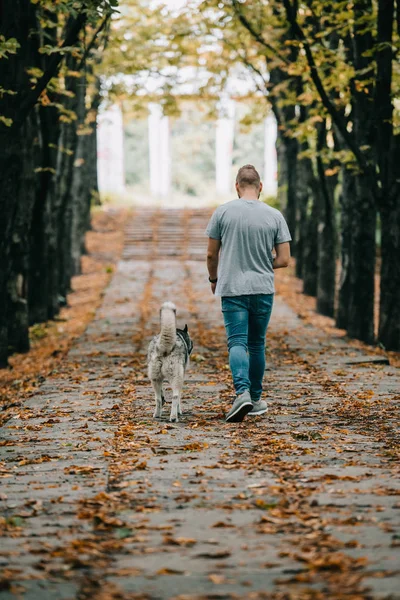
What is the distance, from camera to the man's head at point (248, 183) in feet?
27.2

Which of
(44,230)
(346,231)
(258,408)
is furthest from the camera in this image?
(44,230)

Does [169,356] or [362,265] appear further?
[362,265]

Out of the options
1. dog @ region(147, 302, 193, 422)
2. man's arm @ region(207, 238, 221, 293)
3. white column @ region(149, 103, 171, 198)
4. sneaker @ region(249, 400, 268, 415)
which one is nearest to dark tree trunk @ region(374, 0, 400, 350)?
man's arm @ region(207, 238, 221, 293)

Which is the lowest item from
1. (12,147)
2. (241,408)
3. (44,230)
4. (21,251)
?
(241,408)

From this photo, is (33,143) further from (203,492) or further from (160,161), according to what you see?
(160,161)

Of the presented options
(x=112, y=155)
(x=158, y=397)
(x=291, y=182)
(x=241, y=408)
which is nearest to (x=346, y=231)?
(x=291, y=182)

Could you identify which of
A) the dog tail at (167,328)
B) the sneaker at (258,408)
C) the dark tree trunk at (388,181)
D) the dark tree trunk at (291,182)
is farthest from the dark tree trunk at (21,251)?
the dark tree trunk at (291,182)

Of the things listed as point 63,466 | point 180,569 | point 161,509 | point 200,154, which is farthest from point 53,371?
point 200,154

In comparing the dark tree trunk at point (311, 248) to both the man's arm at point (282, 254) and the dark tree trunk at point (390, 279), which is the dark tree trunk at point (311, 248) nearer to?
the dark tree trunk at point (390, 279)

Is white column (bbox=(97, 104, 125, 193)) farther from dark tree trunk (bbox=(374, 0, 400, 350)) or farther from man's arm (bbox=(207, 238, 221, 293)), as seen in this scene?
man's arm (bbox=(207, 238, 221, 293))

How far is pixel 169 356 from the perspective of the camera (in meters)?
8.05

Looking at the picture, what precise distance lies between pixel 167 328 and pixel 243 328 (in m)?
0.85

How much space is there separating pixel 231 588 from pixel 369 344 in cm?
1281

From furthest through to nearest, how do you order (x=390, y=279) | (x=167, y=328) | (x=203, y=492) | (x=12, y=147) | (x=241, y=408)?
(x=390, y=279)
(x=12, y=147)
(x=241, y=408)
(x=167, y=328)
(x=203, y=492)
